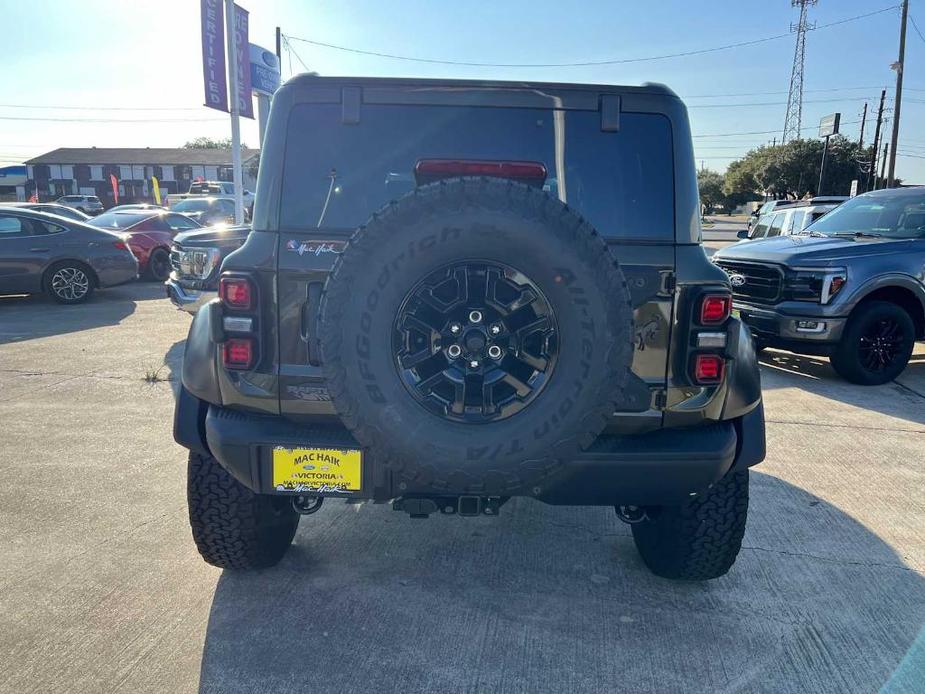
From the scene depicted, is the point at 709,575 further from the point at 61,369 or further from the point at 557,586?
the point at 61,369

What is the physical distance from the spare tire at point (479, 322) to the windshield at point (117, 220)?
1258 cm

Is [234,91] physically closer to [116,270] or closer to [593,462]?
[116,270]

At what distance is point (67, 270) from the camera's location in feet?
33.9

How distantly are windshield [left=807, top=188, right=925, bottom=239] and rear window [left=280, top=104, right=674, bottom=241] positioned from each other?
5.72 meters

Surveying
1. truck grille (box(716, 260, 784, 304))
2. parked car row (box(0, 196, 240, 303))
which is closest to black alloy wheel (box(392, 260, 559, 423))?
truck grille (box(716, 260, 784, 304))

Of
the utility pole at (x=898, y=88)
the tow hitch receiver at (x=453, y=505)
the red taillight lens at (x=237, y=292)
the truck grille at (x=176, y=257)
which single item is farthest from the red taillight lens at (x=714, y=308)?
the utility pole at (x=898, y=88)

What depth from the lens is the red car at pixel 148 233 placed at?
1276cm

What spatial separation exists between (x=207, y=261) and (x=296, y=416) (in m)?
5.22

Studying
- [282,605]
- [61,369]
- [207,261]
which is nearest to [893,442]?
[282,605]

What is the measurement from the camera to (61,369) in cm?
645

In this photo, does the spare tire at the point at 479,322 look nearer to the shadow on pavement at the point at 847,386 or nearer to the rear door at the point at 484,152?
the rear door at the point at 484,152

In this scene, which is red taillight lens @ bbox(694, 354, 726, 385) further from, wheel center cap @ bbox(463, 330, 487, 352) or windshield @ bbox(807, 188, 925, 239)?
windshield @ bbox(807, 188, 925, 239)

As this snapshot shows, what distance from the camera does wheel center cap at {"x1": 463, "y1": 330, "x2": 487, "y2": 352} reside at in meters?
2.09

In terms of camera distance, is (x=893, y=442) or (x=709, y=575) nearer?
(x=709, y=575)
